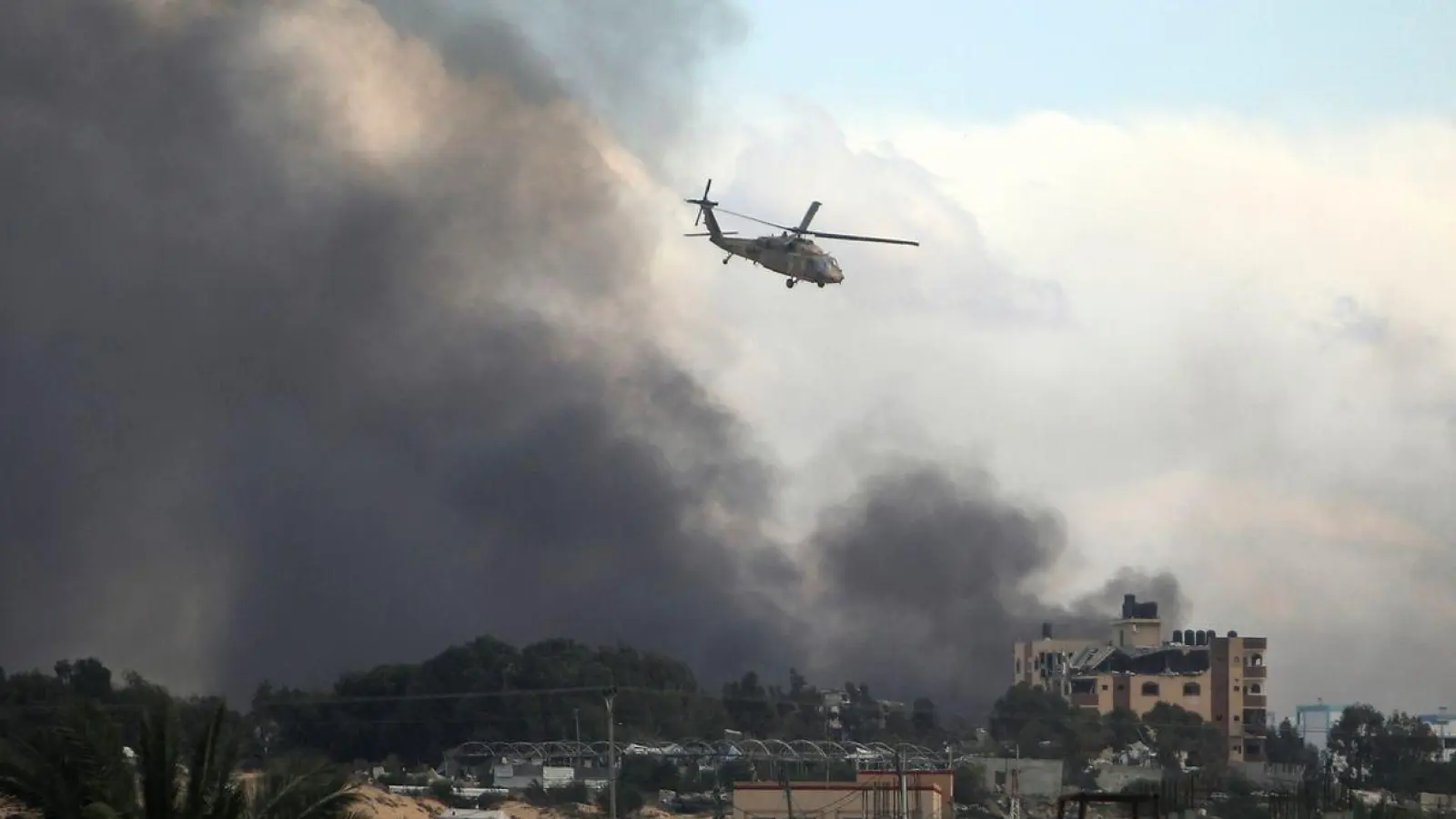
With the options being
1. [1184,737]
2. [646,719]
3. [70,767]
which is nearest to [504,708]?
[646,719]

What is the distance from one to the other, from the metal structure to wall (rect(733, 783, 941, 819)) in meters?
21.8

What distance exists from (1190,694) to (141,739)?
128978 millimetres

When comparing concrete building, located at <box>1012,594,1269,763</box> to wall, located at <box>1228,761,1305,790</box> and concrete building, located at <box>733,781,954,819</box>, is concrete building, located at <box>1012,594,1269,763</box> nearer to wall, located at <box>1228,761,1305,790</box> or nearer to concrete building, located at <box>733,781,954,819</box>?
wall, located at <box>1228,761,1305,790</box>

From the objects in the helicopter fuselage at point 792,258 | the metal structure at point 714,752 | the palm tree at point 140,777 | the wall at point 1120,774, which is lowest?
the wall at point 1120,774

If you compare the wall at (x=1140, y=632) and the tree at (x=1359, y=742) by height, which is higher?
the wall at (x=1140, y=632)

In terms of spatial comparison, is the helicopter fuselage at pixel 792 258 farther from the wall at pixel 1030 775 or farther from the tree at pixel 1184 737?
the tree at pixel 1184 737

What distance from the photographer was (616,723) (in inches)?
5699

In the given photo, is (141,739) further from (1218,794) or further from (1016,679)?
(1016,679)

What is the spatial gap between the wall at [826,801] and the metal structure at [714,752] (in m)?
21.8

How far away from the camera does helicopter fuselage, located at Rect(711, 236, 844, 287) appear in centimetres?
10225

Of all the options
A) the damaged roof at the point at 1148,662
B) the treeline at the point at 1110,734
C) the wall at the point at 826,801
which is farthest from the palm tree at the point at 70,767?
the damaged roof at the point at 1148,662

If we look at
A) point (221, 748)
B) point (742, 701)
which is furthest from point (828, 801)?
point (742, 701)

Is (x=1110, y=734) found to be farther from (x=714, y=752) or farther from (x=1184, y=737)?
(x=714, y=752)

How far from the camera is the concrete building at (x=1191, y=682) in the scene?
164250mm
